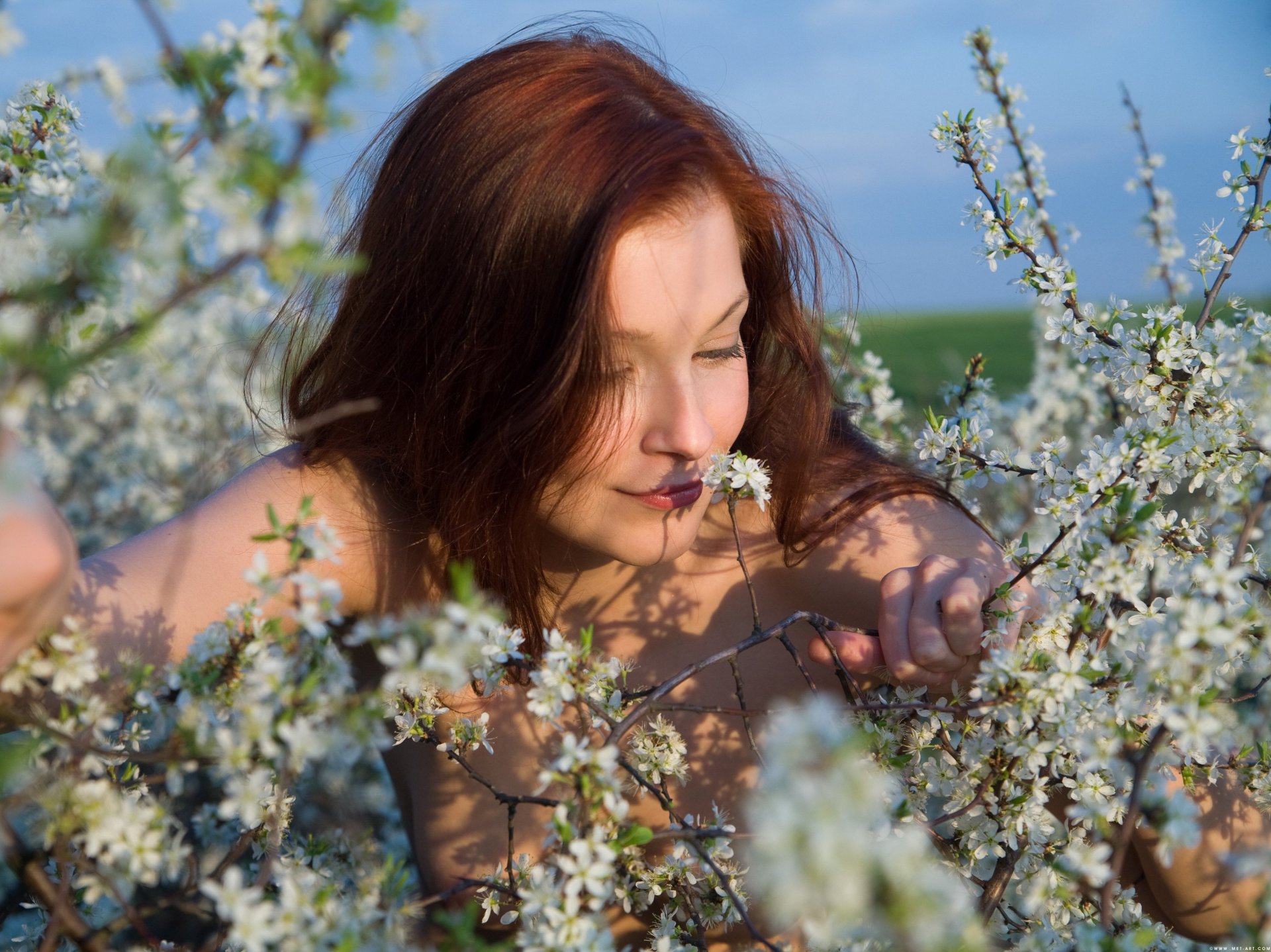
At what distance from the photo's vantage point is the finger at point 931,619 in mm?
1657

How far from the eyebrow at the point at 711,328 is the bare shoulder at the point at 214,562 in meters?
0.65

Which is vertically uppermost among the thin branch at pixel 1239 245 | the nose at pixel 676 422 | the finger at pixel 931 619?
the nose at pixel 676 422

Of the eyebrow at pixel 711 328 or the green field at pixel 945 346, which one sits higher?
the eyebrow at pixel 711 328

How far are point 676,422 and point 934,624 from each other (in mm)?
556

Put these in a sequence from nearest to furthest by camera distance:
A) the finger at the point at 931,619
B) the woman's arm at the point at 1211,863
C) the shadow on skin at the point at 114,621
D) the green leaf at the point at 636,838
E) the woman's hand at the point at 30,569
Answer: the woman's hand at the point at 30,569 → the green leaf at the point at 636,838 → the shadow on skin at the point at 114,621 → the finger at the point at 931,619 → the woman's arm at the point at 1211,863

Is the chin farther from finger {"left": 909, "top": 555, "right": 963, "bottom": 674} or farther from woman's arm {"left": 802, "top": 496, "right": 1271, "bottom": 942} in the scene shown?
finger {"left": 909, "top": 555, "right": 963, "bottom": 674}

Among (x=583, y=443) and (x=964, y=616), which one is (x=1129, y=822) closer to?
(x=964, y=616)

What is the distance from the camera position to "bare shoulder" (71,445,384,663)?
62.6 inches

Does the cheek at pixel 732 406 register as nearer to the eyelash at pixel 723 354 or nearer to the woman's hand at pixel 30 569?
the eyelash at pixel 723 354

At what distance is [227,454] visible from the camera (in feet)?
3.77

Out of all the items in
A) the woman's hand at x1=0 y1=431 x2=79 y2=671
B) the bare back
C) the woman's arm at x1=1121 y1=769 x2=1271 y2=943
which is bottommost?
the woman's arm at x1=1121 y1=769 x2=1271 y2=943

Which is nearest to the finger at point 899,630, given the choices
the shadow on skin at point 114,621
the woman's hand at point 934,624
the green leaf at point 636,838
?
the woman's hand at point 934,624

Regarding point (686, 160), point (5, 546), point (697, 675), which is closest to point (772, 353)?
point (686, 160)

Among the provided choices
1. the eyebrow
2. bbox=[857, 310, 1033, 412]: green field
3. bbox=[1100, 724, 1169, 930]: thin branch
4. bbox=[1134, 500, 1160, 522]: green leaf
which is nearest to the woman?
the eyebrow
